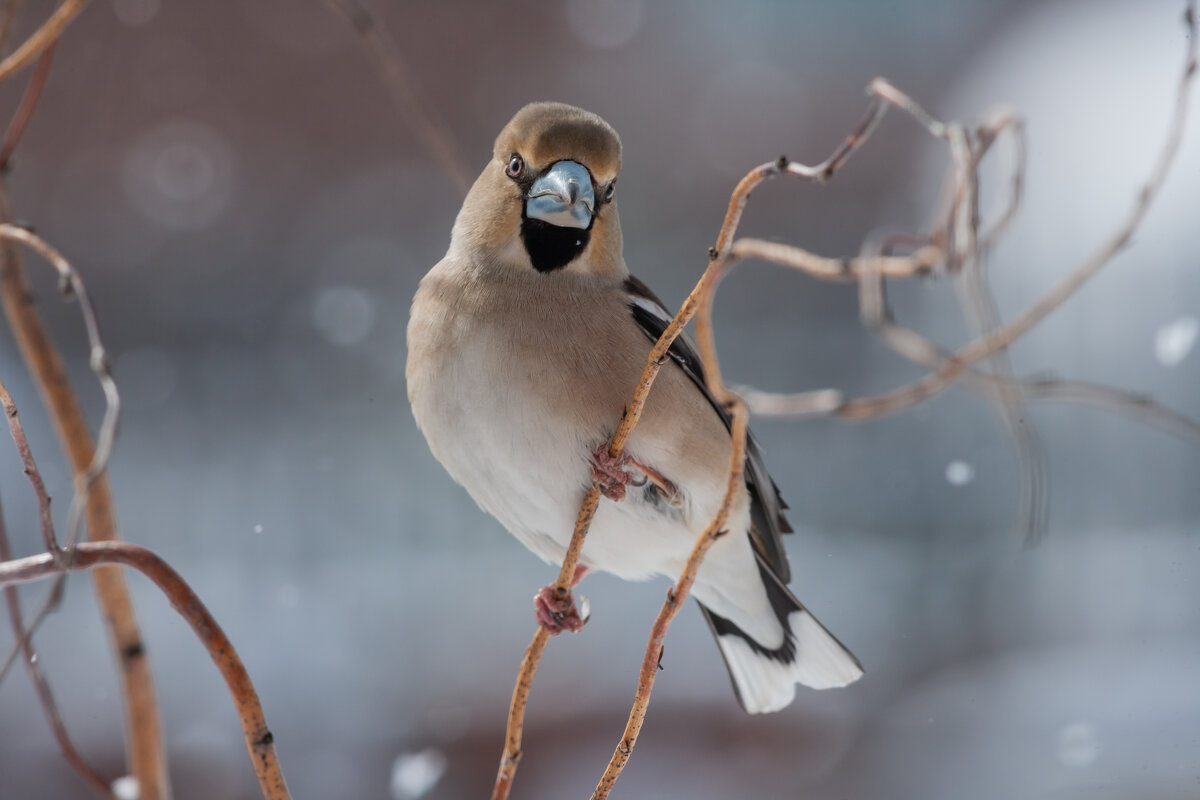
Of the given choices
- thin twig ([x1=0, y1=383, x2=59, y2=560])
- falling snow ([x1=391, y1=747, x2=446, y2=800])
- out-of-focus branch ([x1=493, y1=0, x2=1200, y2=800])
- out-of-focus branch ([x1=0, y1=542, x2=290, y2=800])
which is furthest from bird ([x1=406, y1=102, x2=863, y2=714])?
falling snow ([x1=391, y1=747, x2=446, y2=800])

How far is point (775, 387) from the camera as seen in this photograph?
1896mm

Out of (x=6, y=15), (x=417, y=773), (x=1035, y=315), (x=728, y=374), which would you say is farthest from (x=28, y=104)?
(x=417, y=773)

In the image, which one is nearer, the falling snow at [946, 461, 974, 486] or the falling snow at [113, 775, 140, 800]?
the falling snow at [113, 775, 140, 800]

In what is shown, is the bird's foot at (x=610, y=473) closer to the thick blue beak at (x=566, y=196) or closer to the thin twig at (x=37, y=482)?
the thick blue beak at (x=566, y=196)

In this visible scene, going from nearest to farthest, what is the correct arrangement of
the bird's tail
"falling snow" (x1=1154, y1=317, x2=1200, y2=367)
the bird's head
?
the bird's head < the bird's tail < "falling snow" (x1=1154, y1=317, x2=1200, y2=367)

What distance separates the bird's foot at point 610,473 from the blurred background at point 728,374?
0.57 meters

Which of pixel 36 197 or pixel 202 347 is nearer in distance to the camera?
pixel 36 197

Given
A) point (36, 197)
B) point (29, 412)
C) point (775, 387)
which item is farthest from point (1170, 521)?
point (36, 197)

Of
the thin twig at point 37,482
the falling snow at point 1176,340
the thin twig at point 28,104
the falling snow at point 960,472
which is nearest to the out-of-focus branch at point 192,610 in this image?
the thin twig at point 37,482

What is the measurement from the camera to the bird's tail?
3.21 ft

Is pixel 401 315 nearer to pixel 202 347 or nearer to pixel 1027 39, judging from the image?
pixel 202 347

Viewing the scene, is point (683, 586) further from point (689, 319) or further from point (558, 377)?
point (558, 377)

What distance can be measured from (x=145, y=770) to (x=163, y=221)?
2049 mm

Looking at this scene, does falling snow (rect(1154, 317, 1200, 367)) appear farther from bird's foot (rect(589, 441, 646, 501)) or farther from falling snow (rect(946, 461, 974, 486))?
bird's foot (rect(589, 441, 646, 501))
